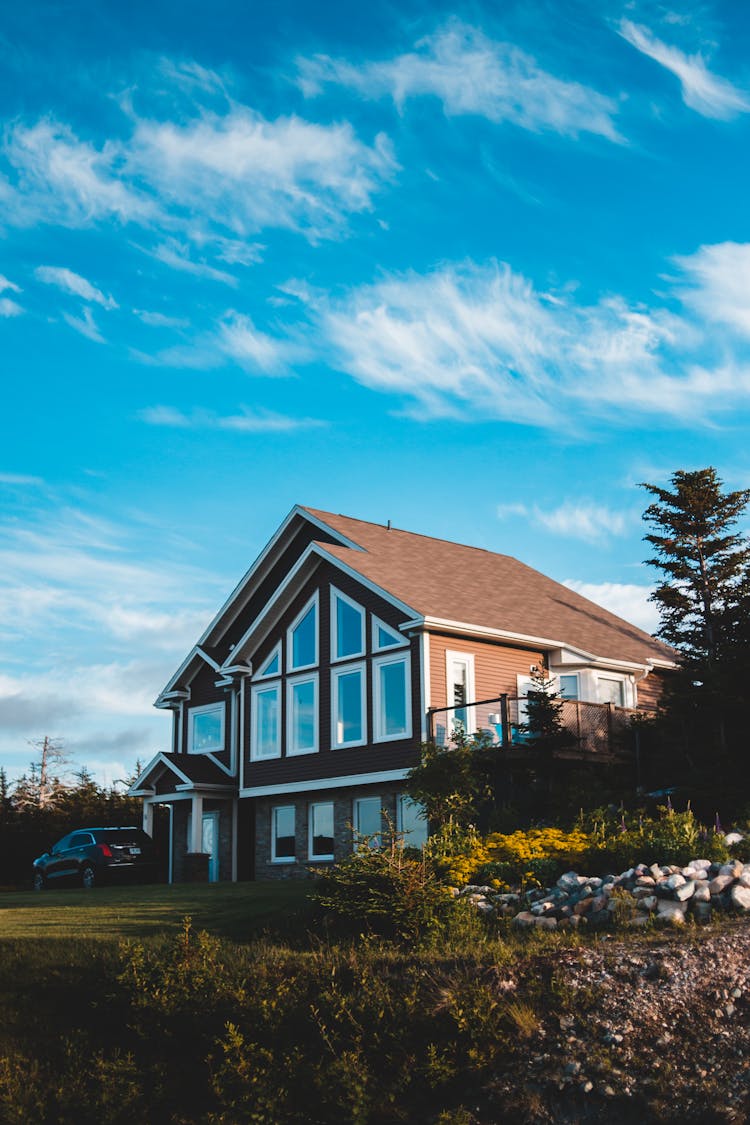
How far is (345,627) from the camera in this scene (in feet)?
96.1

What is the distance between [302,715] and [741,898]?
18.2 meters

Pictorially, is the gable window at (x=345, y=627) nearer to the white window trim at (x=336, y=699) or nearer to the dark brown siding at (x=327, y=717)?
the dark brown siding at (x=327, y=717)

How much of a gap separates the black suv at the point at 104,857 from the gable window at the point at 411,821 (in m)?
6.63

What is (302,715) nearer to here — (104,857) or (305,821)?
(305,821)

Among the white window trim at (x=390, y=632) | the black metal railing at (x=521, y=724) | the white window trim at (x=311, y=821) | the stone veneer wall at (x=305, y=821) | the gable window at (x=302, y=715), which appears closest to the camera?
the black metal railing at (x=521, y=724)

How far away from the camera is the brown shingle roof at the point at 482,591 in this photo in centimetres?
2859

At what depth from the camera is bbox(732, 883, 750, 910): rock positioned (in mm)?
12984

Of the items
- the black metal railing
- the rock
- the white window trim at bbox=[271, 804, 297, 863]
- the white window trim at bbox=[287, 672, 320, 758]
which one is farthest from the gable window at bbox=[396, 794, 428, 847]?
the rock

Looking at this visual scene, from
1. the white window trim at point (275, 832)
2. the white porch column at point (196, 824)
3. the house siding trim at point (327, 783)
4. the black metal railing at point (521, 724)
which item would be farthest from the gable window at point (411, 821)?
the white porch column at point (196, 824)

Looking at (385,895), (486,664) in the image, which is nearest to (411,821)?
(486,664)

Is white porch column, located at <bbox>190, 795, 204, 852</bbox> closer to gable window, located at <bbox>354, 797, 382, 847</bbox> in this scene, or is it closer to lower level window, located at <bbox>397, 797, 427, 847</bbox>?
gable window, located at <bbox>354, 797, 382, 847</bbox>

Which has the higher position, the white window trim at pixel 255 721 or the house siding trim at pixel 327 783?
the white window trim at pixel 255 721

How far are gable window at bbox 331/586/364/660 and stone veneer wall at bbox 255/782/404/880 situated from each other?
3.28 meters

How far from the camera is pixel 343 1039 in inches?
447
